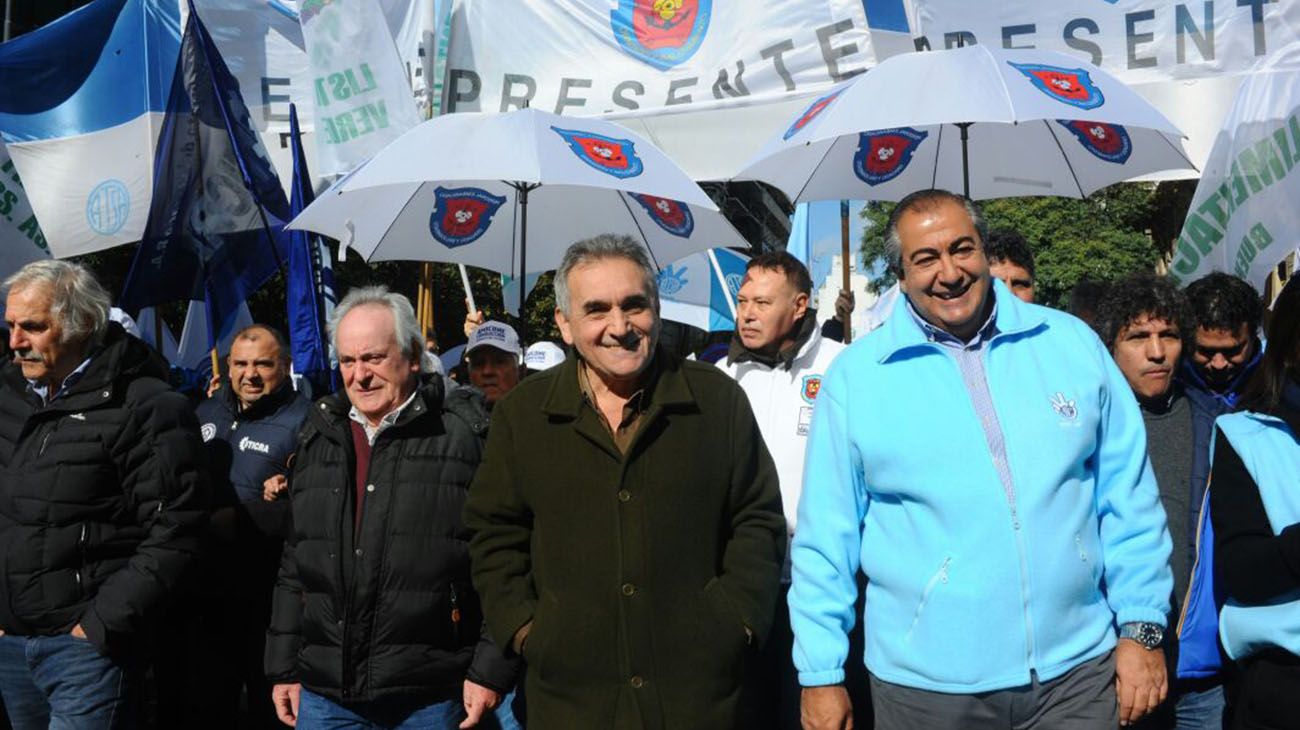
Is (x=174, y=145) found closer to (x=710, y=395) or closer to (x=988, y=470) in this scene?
(x=710, y=395)

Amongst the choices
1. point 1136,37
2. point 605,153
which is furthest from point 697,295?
point 605,153

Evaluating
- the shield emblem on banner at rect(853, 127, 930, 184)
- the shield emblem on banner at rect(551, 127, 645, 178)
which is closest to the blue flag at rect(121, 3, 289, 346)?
the shield emblem on banner at rect(551, 127, 645, 178)

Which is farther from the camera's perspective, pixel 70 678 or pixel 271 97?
pixel 271 97

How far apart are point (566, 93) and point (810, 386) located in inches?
156

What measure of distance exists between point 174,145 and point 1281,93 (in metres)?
6.02

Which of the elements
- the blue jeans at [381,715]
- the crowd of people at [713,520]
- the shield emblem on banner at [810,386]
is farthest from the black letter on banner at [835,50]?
the blue jeans at [381,715]

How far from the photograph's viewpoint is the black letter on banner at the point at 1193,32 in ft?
21.6

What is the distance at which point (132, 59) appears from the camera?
31.4ft

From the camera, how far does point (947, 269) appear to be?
3.14 metres

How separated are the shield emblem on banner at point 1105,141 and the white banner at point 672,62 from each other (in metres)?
1.52

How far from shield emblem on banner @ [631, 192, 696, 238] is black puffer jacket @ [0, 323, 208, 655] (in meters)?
2.64

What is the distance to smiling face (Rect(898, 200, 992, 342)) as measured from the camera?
3.14 m

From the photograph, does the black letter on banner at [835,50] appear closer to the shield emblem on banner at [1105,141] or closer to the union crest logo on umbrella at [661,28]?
the union crest logo on umbrella at [661,28]

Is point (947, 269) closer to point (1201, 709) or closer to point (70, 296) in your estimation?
point (1201, 709)
